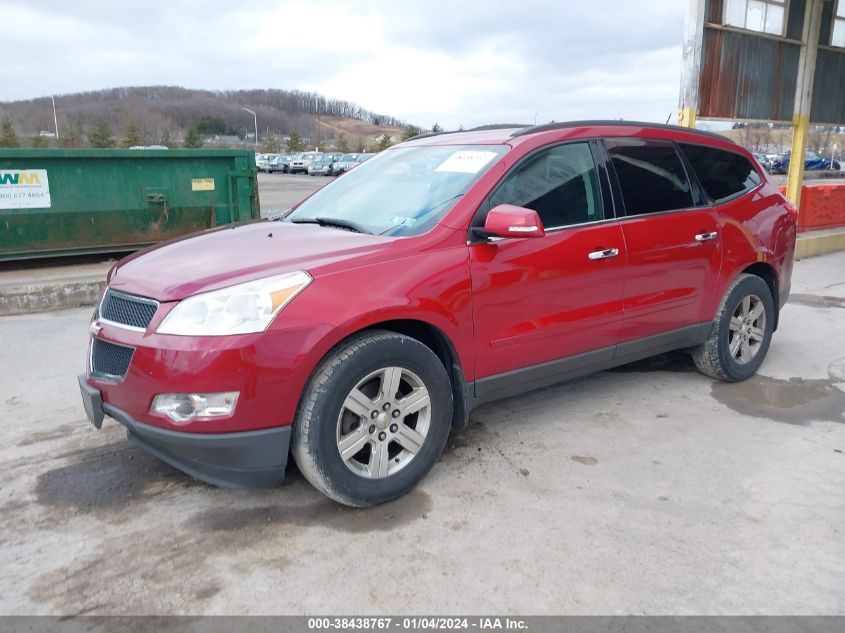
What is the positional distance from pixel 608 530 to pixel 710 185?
2718mm

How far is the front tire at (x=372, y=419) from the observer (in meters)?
2.90

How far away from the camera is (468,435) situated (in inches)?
157

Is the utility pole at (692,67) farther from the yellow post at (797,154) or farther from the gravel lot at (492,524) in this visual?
the gravel lot at (492,524)

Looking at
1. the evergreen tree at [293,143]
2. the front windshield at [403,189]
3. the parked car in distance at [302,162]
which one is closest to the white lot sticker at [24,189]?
the front windshield at [403,189]

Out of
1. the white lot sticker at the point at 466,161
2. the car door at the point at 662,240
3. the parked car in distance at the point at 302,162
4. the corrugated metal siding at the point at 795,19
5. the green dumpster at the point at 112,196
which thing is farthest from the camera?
the parked car in distance at the point at 302,162

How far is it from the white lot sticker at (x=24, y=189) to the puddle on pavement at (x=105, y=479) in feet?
19.0

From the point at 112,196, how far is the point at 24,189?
986 mm

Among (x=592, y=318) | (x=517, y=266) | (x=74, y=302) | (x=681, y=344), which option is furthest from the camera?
(x=74, y=302)

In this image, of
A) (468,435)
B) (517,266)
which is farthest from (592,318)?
(468,435)

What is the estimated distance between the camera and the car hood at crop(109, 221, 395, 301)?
2.92 meters

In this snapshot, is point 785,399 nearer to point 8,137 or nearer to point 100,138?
point 8,137

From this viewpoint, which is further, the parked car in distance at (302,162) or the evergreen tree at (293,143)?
the evergreen tree at (293,143)

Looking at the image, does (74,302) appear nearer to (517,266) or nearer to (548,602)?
(517,266)

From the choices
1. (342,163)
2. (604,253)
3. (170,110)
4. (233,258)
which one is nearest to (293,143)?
(342,163)
